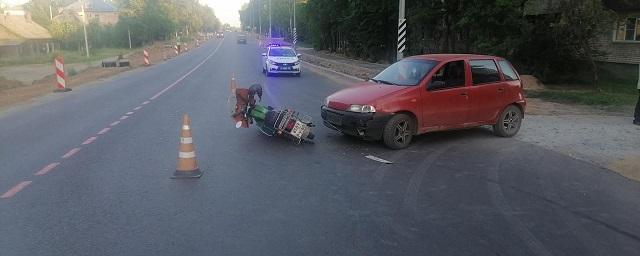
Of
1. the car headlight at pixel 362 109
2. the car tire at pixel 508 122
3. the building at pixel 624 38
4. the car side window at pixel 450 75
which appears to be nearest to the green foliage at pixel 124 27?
the building at pixel 624 38

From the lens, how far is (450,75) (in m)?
9.42

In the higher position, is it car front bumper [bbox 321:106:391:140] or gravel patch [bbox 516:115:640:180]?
car front bumper [bbox 321:106:391:140]

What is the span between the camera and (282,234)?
16.3ft

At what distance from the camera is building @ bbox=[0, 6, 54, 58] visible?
200ft

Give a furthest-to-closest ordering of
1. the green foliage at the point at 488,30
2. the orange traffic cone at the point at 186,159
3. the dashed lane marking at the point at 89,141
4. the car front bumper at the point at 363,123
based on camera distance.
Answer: the green foliage at the point at 488,30 → the dashed lane marking at the point at 89,141 → the car front bumper at the point at 363,123 → the orange traffic cone at the point at 186,159

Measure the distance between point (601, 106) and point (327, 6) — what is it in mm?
38267

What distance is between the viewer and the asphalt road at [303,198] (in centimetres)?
479

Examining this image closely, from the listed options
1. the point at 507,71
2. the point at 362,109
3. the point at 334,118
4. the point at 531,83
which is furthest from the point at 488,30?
the point at 362,109

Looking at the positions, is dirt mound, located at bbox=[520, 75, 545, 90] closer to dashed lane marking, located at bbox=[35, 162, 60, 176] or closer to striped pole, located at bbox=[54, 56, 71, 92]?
dashed lane marking, located at bbox=[35, 162, 60, 176]

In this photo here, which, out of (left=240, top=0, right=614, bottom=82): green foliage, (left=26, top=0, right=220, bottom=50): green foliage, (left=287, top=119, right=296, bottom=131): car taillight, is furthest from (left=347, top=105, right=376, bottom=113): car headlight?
(left=26, top=0, right=220, bottom=50): green foliage

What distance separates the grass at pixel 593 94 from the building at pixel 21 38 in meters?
58.8

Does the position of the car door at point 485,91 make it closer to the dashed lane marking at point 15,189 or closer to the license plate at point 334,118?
the license plate at point 334,118

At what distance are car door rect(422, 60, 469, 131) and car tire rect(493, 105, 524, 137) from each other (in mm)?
930

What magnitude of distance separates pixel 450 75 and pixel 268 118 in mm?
3390
